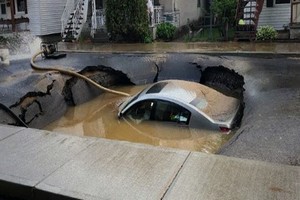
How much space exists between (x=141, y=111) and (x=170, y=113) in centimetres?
81

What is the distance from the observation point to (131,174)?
11.3 feet

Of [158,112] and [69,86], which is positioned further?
[69,86]

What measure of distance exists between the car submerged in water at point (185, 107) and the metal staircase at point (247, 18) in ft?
27.8

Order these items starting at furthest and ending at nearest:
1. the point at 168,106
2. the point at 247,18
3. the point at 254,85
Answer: the point at 247,18
the point at 254,85
the point at 168,106

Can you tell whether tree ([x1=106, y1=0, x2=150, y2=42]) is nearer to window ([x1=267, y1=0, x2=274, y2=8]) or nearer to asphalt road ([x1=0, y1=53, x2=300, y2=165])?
asphalt road ([x1=0, y1=53, x2=300, y2=165])

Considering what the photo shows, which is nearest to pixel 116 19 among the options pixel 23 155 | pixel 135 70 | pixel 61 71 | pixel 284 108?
pixel 135 70

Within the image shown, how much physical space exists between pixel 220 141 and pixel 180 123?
1.23 m

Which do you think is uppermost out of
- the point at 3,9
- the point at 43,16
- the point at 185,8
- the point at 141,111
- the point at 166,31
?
the point at 3,9

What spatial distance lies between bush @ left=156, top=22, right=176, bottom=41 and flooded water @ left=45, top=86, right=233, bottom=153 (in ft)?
29.2

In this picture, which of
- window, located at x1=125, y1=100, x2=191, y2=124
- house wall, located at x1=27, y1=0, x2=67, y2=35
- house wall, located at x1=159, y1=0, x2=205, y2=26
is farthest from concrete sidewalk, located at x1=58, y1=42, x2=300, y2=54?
window, located at x1=125, y1=100, x2=191, y2=124

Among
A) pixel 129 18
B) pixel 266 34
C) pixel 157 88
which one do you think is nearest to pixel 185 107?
pixel 157 88

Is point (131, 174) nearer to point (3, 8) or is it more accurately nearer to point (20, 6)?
point (20, 6)

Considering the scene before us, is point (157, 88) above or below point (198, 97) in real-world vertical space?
above

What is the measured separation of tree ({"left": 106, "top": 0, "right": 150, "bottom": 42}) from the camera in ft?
62.7
